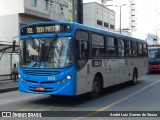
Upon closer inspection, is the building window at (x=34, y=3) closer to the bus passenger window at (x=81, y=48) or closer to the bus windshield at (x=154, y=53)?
the bus windshield at (x=154, y=53)

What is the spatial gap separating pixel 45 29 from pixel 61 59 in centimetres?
135

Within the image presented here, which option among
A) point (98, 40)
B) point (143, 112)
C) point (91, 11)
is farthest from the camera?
point (91, 11)

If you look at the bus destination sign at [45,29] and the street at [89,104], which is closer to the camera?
the street at [89,104]

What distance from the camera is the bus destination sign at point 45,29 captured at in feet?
35.1

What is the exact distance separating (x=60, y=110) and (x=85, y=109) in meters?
0.84

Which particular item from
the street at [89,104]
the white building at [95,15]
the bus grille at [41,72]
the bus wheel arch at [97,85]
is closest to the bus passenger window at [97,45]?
the bus wheel arch at [97,85]

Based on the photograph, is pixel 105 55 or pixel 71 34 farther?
pixel 105 55

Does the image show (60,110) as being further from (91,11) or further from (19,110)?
(91,11)

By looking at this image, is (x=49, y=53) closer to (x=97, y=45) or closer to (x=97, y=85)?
(x=97, y=45)

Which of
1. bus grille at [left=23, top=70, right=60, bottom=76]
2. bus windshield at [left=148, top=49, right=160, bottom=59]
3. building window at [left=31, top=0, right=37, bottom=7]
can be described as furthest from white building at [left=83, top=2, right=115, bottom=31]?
bus grille at [left=23, top=70, right=60, bottom=76]

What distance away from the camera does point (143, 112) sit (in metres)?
9.41

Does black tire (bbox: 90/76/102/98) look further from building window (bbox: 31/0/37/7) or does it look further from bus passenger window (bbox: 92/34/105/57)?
building window (bbox: 31/0/37/7)

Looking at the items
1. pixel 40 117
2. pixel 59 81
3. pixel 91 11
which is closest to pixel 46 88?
pixel 59 81

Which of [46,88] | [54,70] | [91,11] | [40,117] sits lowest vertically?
[40,117]
